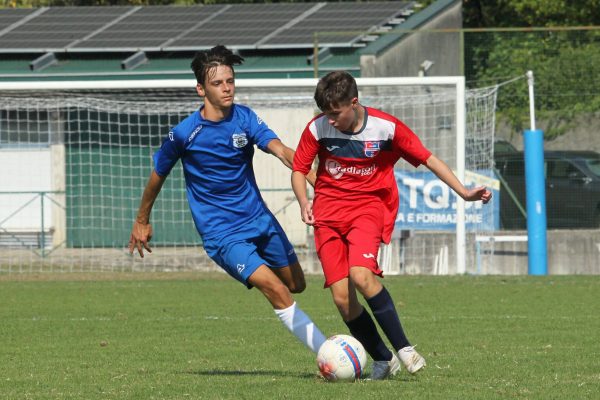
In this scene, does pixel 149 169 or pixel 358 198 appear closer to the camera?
pixel 358 198

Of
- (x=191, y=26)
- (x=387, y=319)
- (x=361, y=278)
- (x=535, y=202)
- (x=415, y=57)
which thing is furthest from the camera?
(x=191, y=26)

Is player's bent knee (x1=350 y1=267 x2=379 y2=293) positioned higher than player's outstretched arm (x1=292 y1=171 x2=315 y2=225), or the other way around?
player's outstretched arm (x1=292 y1=171 x2=315 y2=225)

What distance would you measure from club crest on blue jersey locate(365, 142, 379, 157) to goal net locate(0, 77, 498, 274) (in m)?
10.4

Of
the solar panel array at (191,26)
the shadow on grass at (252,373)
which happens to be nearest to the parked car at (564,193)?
the solar panel array at (191,26)

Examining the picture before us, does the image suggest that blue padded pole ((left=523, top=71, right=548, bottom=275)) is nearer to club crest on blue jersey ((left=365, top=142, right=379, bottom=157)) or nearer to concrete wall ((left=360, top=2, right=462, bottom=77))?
concrete wall ((left=360, top=2, right=462, bottom=77))

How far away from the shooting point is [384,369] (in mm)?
7844

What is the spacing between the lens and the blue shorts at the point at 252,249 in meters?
→ 7.90

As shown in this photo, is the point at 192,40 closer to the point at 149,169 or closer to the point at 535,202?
the point at 149,169

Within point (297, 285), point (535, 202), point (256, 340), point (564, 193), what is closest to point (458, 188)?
point (297, 285)

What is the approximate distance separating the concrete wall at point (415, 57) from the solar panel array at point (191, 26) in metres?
0.96

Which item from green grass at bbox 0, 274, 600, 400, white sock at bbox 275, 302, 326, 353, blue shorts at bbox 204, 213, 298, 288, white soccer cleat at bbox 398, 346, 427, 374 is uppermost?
blue shorts at bbox 204, 213, 298, 288

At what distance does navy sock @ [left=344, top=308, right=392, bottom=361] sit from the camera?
25.9 ft

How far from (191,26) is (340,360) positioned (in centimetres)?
→ 1985

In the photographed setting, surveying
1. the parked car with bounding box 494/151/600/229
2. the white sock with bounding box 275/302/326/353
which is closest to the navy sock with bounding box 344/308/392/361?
the white sock with bounding box 275/302/326/353
